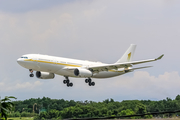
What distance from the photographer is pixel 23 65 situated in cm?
5256

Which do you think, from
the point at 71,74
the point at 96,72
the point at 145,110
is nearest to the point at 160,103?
the point at 145,110

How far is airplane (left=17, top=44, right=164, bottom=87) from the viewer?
5253 centimetres

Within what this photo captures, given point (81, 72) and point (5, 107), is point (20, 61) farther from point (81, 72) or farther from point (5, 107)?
point (5, 107)

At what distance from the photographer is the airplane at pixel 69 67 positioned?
172 feet

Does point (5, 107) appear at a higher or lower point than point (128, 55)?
lower

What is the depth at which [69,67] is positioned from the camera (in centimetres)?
5625

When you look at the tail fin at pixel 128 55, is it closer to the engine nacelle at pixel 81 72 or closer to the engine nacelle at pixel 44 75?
the engine nacelle at pixel 81 72

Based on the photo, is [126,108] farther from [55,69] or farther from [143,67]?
[55,69]

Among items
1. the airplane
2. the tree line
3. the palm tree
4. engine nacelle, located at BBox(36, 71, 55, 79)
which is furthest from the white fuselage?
the palm tree

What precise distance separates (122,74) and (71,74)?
519 inches

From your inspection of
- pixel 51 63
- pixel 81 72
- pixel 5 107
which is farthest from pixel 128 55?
pixel 5 107

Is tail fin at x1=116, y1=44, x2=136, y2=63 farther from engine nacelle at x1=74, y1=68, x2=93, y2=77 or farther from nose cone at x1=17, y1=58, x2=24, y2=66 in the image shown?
nose cone at x1=17, y1=58, x2=24, y2=66

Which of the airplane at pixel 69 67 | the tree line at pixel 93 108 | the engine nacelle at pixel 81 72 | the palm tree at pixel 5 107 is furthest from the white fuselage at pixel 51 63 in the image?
the palm tree at pixel 5 107

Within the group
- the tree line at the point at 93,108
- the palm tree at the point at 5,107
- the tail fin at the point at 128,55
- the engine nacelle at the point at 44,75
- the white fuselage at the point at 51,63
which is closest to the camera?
the palm tree at the point at 5,107
